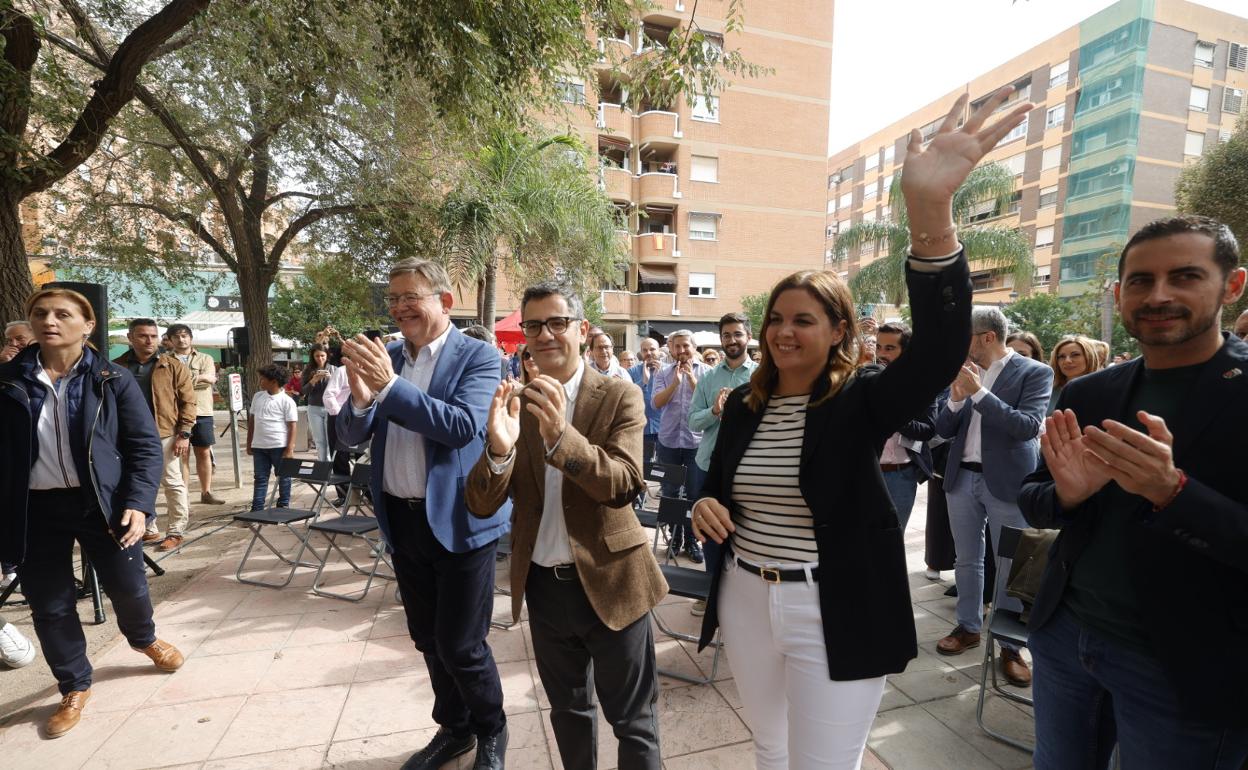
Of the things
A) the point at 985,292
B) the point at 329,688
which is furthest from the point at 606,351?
the point at 985,292

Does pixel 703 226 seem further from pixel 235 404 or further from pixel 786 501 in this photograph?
pixel 786 501

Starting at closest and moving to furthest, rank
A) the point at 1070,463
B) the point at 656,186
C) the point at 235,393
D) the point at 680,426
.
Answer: the point at 1070,463, the point at 680,426, the point at 235,393, the point at 656,186

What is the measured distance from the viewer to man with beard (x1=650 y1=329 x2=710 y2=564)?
5.21 m

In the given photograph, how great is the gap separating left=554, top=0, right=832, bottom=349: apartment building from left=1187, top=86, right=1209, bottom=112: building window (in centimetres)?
2123

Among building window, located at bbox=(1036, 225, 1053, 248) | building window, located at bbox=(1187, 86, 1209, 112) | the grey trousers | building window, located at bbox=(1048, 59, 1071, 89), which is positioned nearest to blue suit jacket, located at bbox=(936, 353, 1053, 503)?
the grey trousers

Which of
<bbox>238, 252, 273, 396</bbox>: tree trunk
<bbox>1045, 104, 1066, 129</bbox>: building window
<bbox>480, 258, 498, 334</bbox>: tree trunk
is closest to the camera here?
<bbox>238, 252, 273, 396</bbox>: tree trunk

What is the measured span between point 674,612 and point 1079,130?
40.6 metres

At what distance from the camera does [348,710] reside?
296 cm

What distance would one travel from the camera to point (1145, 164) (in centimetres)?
3031

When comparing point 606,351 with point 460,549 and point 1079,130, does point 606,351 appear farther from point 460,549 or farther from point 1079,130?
point 1079,130

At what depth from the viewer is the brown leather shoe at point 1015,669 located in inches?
121

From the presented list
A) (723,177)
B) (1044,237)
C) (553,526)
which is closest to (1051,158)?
(1044,237)

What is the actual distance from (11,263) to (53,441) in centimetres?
323

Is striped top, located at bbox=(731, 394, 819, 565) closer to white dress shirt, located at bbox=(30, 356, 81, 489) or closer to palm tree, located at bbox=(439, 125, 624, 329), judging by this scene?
white dress shirt, located at bbox=(30, 356, 81, 489)
